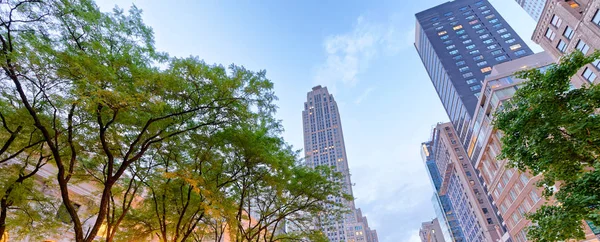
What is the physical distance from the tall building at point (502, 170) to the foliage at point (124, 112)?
35672 millimetres

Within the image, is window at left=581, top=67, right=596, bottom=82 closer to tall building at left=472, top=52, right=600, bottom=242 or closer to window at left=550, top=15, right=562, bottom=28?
tall building at left=472, top=52, right=600, bottom=242

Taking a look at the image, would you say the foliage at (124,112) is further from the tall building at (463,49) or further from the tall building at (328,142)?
the tall building at (328,142)

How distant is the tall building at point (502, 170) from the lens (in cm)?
3562

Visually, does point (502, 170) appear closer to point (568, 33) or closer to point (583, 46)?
point (583, 46)

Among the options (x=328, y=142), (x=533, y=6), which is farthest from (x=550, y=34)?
(x=533, y=6)

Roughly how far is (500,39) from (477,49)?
906 centimetres

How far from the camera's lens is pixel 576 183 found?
8.77m

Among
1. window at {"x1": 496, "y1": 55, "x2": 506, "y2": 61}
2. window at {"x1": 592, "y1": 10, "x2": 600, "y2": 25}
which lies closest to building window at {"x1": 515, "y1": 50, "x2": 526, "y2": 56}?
window at {"x1": 496, "y1": 55, "x2": 506, "y2": 61}

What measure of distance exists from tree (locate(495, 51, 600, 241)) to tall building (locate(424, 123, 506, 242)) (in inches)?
3147

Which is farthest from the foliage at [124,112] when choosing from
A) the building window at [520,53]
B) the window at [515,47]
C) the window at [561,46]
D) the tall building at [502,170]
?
the window at [515,47]

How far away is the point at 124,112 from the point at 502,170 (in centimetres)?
4773

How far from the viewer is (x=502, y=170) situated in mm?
39688

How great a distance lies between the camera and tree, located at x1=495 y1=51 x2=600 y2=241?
8.53m

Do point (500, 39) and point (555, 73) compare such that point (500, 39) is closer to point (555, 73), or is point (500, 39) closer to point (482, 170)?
point (482, 170)
